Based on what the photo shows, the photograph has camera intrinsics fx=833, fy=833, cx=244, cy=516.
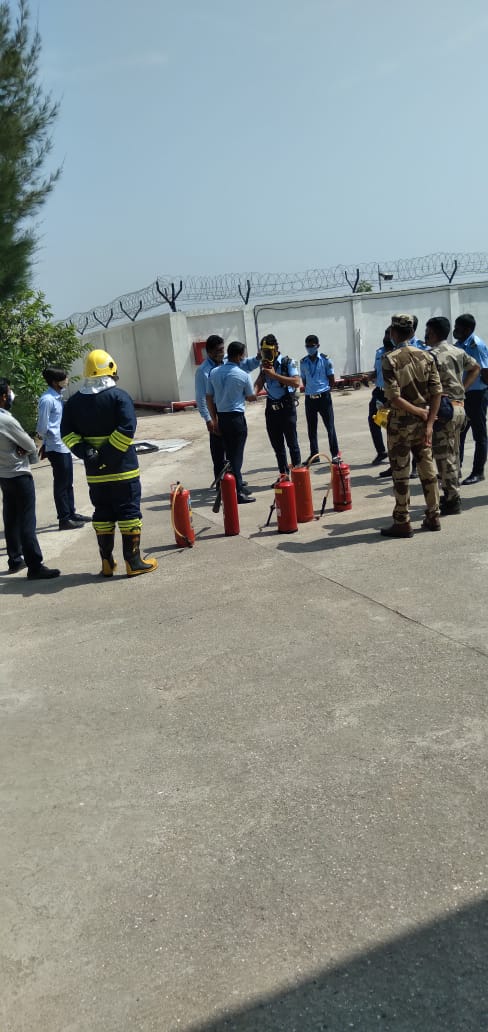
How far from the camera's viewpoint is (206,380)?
991 centimetres

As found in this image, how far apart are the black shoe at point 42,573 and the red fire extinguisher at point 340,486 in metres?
3.01

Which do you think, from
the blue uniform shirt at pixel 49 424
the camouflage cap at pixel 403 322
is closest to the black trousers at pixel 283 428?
the blue uniform shirt at pixel 49 424

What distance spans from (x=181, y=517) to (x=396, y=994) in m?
5.66

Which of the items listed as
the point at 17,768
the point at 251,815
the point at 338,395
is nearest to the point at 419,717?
the point at 251,815

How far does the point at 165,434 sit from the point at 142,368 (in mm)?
8530

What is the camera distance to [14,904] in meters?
3.06

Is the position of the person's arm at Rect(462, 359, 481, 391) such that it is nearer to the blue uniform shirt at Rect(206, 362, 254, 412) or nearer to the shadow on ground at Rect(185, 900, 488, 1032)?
the blue uniform shirt at Rect(206, 362, 254, 412)

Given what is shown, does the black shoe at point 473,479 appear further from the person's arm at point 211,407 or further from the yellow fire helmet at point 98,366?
the yellow fire helmet at point 98,366

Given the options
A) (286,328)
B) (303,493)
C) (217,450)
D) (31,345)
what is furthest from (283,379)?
(286,328)

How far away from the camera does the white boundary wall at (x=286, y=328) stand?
2327 cm

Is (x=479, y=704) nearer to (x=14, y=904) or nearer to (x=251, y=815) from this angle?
(x=251, y=815)

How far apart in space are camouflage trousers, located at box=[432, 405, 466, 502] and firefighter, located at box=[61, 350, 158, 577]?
2.81m

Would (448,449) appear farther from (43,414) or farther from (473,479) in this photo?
(43,414)

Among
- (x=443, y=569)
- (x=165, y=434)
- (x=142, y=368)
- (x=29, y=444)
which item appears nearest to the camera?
(x=443, y=569)
